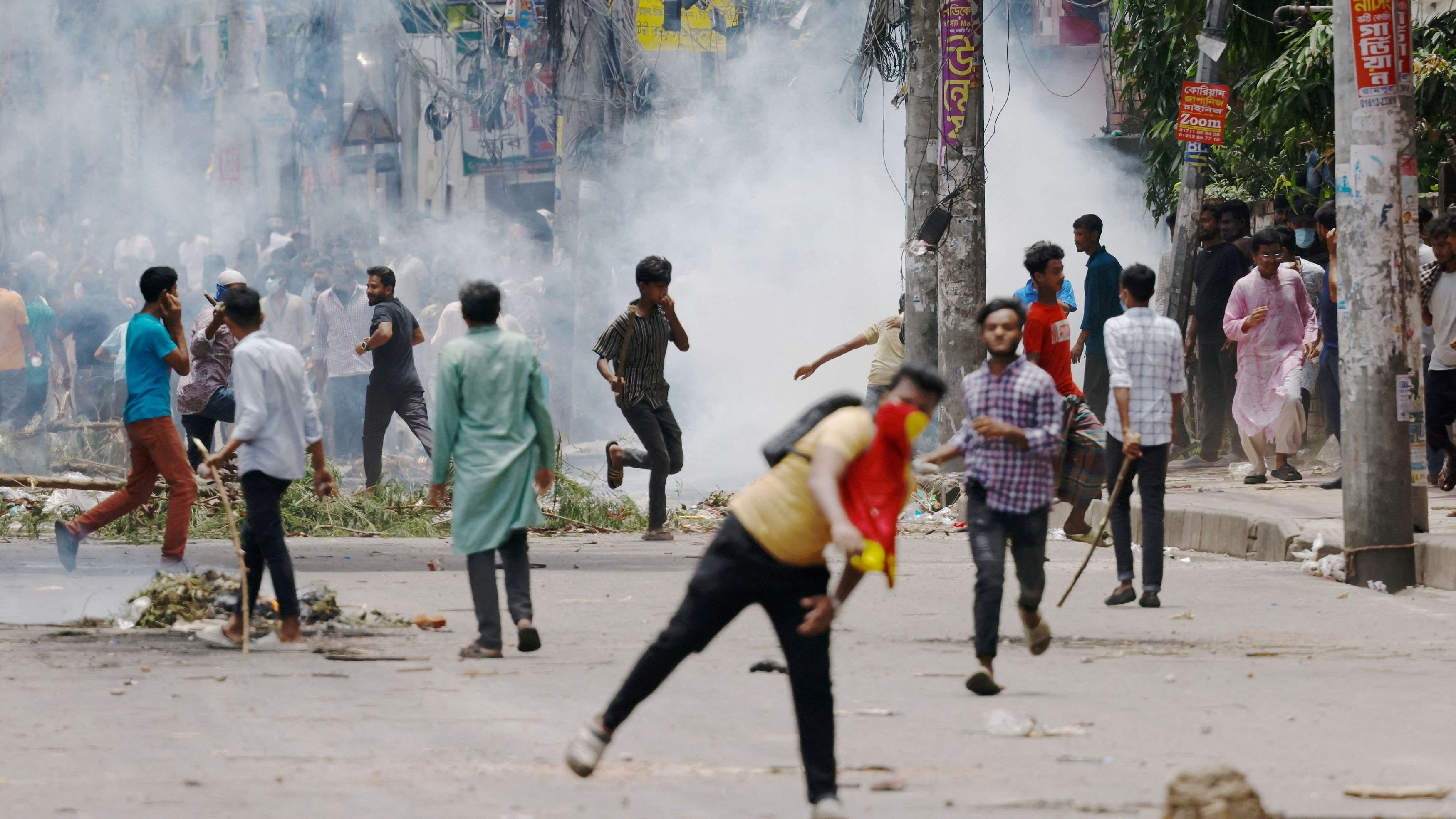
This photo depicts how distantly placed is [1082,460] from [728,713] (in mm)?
2944

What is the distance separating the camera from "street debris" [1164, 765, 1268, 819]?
3.68m

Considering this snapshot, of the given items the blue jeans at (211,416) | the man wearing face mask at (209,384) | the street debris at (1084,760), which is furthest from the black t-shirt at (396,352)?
the street debris at (1084,760)

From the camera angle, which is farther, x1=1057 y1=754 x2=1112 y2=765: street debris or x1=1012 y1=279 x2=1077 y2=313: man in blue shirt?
x1=1012 y1=279 x2=1077 y2=313: man in blue shirt

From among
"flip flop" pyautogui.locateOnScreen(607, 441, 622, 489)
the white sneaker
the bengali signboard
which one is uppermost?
the bengali signboard

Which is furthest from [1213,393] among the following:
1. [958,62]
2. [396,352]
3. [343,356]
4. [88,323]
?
[88,323]

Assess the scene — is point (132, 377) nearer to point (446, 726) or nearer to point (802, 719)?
point (446, 726)

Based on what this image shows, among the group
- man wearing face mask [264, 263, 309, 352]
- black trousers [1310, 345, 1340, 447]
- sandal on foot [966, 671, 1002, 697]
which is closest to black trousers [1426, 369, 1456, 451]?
black trousers [1310, 345, 1340, 447]

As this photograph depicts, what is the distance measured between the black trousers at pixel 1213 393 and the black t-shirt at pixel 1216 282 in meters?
0.14

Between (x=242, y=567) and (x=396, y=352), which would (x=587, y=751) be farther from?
(x=396, y=352)

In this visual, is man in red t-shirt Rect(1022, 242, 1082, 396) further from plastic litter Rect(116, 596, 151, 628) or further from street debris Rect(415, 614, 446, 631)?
plastic litter Rect(116, 596, 151, 628)

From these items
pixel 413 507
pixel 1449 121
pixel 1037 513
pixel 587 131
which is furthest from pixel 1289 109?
pixel 587 131

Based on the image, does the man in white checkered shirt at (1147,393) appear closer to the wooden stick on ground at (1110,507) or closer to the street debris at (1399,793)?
the wooden stick on ground at (1110,507)

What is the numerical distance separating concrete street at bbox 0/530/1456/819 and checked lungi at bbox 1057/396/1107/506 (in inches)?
21.4

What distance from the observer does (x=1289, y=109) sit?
Result: 43.4ft
